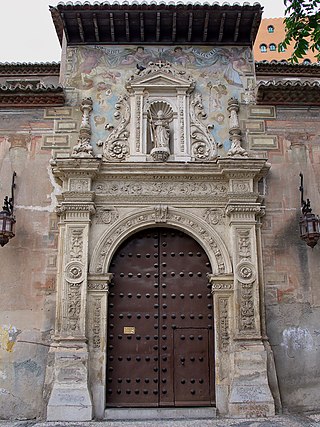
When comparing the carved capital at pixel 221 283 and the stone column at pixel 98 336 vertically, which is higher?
the carved capital at pixel 221 283

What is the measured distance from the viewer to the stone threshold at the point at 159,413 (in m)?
6.93

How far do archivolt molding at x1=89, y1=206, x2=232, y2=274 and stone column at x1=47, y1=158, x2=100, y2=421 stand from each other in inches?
9.0

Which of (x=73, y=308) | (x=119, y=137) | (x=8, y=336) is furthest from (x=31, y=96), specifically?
(x=8, y=336)

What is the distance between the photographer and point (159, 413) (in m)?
7.00

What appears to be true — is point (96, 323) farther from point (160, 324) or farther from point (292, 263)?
point (292, 263)

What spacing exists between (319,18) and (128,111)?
3664 mm

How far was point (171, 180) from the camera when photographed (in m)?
7.84

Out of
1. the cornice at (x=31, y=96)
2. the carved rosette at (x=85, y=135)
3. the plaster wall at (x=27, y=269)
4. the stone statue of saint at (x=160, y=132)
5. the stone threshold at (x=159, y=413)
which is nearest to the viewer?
the stone threshold at (x=159, y=413)

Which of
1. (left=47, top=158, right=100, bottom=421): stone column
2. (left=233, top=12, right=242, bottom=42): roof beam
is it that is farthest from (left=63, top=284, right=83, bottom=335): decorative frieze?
(left=233, top=12, right=242, bottom=42): roof beam

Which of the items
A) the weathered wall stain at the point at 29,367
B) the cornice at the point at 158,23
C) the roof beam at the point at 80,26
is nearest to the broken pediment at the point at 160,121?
the cornice at the point at 158,23

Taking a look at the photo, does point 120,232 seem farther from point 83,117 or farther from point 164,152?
point 83,117

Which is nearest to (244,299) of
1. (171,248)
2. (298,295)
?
(298,295)

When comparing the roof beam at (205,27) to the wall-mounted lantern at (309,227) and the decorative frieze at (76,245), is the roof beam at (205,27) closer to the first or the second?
the wall-mounted lantern at (309,227)

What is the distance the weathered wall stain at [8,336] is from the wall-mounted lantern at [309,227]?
4.21 meters
